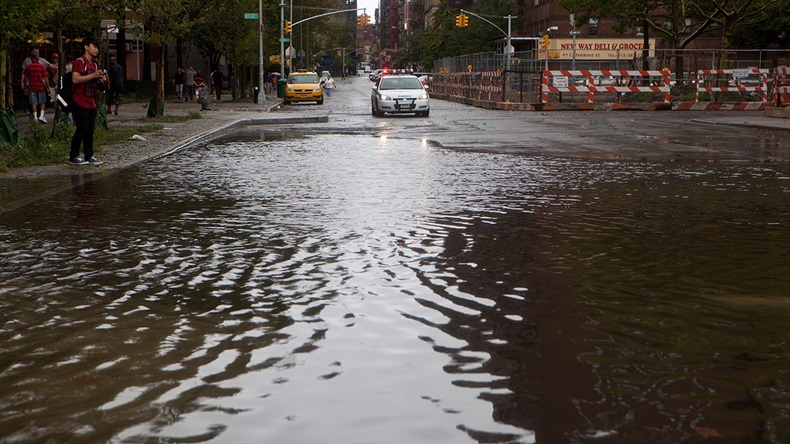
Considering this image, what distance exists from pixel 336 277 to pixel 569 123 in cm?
2510

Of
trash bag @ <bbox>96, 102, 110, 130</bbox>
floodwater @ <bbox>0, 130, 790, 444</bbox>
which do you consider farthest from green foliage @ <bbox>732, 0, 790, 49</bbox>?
floodwater @ <bbox>0, 130, 790, 444</bbox>

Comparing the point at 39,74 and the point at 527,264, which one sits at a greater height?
the point at 39,74

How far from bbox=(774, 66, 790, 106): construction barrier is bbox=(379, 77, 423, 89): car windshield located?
42.7 ft

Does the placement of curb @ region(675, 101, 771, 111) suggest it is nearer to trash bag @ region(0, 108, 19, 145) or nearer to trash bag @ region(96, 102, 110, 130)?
trash bag @ region(96, 102, 110, 130)

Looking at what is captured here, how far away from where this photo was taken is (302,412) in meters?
4.16

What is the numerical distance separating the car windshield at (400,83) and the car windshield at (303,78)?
16.9 m

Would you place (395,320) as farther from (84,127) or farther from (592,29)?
(592,29)

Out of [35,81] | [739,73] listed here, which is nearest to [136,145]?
[35,81]

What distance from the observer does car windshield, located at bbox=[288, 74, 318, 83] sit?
54500 mm

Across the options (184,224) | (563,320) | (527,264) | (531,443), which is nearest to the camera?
(531,443)

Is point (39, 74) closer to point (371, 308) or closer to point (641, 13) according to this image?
point (371, 308)

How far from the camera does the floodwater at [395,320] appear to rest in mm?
4121

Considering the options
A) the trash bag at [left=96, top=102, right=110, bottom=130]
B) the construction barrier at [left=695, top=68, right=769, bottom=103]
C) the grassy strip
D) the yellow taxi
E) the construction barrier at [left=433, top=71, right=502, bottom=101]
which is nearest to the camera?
the grassy strip

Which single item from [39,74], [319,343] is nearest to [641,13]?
[39,74]
